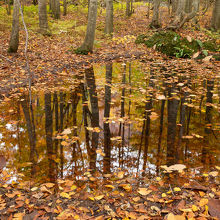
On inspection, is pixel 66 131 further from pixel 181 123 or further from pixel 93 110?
pixel 181 123

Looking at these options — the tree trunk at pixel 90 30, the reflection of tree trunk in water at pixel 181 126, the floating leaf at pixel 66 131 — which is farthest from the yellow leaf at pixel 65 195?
the tree trunk at pixel 90 30

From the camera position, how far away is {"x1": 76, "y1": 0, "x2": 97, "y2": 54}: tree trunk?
923 cm

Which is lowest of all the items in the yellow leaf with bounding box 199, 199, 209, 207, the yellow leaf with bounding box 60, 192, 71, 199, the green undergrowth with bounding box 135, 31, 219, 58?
the yellow leaf with bounding box 60, 192, 71, 199

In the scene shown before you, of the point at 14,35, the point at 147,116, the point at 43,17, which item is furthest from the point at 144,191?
the point at 43,17

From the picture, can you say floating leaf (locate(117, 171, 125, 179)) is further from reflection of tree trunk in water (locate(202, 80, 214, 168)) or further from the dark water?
reflection of tree trunk in water (locate(202, 80, 214, 168))

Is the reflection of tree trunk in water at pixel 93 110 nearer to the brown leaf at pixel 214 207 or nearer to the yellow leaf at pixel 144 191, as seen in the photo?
the yellow leaf at pixel 144 191

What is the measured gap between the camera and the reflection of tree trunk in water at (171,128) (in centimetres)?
321

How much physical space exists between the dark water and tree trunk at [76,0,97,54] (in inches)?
163

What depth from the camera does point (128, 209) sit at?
7.34 ft

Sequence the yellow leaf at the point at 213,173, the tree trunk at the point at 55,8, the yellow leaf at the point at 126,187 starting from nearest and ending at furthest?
the yellow leaf at the point at 126,187 < the yellow leaf at the point at 213,173 < the tree trunk at the point at 55,8

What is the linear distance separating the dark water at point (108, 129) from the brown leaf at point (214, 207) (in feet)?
2.37

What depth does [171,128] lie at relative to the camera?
399cm

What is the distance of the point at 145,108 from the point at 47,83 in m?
3.49

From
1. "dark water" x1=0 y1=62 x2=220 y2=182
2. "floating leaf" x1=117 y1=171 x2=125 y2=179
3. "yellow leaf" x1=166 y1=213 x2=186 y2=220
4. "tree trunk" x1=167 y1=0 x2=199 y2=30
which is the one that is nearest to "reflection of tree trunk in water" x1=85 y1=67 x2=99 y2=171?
"dark water" x1=0 y1=62 x2=220 y2=182
